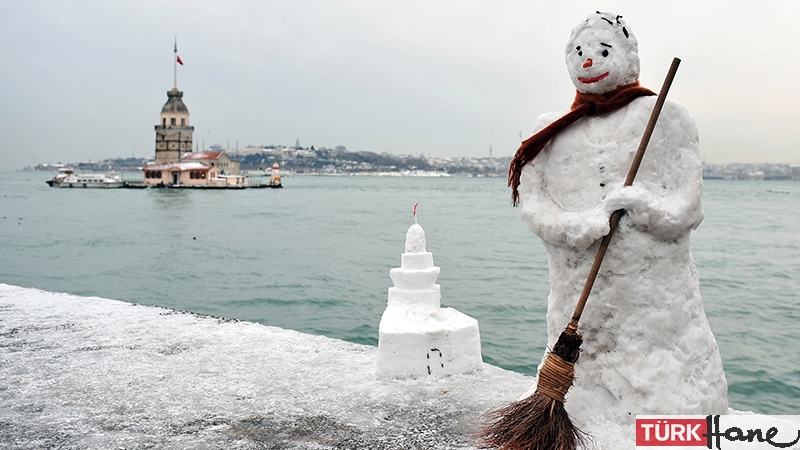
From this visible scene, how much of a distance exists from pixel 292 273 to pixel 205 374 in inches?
739

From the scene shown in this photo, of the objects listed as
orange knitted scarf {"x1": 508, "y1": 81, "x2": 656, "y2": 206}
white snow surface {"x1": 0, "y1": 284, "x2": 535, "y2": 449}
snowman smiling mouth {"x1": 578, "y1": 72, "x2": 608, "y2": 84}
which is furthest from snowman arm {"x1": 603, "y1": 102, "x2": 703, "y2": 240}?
white snow surface {"x1": 0, "y1": 284, "x2": 535, "y2": 449}

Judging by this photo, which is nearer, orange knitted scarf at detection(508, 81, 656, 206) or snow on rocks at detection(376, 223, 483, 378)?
orange knitted scarf at detection(508, 81, 656, 206)

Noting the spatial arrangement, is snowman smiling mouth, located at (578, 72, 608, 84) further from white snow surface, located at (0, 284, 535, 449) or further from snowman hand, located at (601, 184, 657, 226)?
white snow surface, located at (0, 284, 535, 449)

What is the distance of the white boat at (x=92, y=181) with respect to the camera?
86750 mm

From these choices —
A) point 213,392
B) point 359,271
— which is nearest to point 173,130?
point 359,271

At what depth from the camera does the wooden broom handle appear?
3.55 metres

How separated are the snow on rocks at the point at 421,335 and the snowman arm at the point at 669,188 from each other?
6.76ft

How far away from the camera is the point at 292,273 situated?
78.4ft

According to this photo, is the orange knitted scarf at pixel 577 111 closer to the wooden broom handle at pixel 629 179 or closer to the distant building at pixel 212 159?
the wooden broom handle at pixel 629 179

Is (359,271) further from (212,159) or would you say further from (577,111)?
(212,159)

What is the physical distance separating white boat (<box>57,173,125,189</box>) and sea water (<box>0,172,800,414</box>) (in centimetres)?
3828

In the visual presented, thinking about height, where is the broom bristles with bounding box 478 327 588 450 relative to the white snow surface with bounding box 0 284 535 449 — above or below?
above

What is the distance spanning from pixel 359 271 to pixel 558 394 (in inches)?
772

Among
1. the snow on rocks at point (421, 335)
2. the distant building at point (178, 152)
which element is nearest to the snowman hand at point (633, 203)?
the snow on rocks at point (421, 335)
